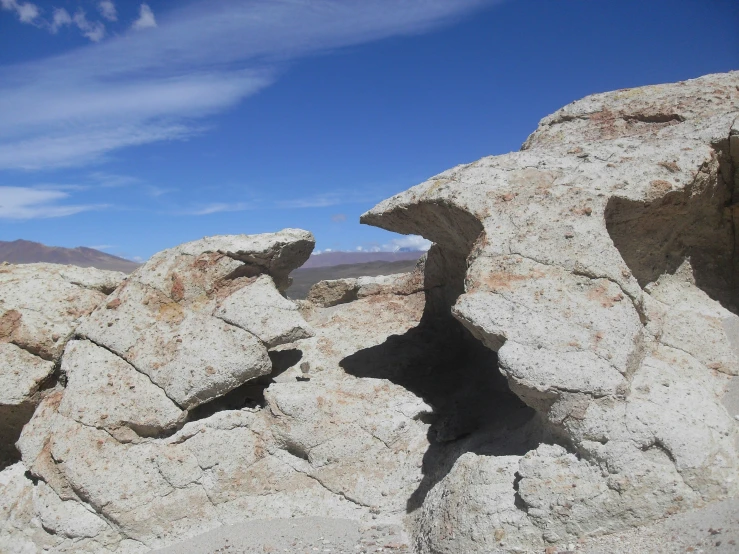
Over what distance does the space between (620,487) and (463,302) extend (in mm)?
1850

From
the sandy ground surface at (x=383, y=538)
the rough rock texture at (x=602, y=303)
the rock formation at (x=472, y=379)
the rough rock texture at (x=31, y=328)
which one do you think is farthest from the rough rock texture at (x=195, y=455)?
the rough rock texture at (x=602, y=303)

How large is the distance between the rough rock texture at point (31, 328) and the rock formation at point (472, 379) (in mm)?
123

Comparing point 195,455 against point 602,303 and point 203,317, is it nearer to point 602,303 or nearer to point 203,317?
point 203,317

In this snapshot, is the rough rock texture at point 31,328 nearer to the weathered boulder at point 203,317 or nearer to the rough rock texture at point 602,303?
the weathered boulder at point 203,317

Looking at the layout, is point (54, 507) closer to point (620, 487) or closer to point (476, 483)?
point (476, 483)

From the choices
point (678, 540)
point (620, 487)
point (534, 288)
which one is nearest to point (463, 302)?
point (534, 288)

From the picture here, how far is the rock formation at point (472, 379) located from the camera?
187 inches

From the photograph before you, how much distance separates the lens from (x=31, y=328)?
23.0ft

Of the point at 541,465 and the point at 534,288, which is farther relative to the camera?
the point at 534,288

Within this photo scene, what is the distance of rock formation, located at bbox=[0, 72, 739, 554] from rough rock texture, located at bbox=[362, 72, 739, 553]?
2 cm

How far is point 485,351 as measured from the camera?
7809mm

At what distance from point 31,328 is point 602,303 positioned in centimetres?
594

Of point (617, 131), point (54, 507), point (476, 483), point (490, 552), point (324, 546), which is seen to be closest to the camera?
point (490, 552)

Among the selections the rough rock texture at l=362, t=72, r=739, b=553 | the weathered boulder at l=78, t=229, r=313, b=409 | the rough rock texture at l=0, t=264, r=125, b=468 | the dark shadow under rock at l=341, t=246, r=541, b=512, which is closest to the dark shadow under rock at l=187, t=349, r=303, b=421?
the weathered boulder at l=78, t=229, r=313, b=409
